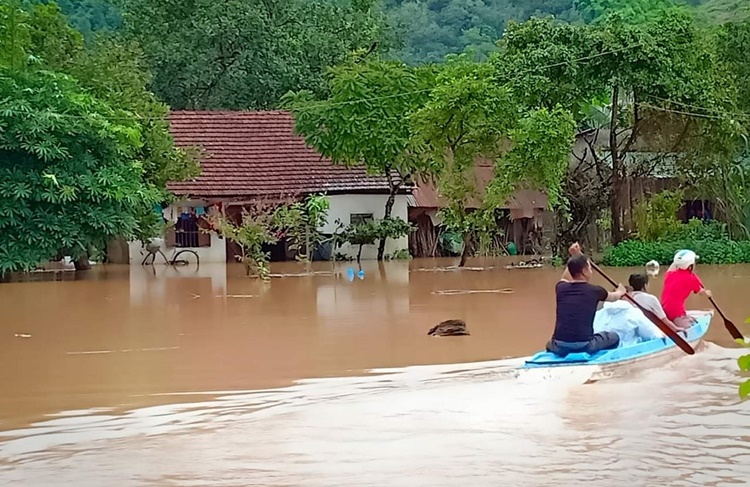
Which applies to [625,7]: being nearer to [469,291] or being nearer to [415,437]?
[469,291]

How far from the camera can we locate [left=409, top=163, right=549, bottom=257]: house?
34438 millimetres

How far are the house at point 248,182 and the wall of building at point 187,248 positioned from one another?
0.03 metres

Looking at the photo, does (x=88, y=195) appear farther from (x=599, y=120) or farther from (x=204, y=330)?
(x=599, y=120)

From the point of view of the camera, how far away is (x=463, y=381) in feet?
33.4

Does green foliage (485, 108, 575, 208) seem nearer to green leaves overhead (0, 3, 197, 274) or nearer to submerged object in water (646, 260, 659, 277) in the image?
submerged object in water (646, 260, 659, 277)

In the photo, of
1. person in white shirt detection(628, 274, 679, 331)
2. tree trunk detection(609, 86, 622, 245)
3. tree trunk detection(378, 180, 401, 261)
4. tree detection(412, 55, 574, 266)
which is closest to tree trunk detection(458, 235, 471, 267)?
tree detection(412, 55, 574, 266)

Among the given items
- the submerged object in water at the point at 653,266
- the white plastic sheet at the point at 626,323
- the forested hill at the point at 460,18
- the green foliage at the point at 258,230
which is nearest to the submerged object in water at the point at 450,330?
the white plastic sheet at the point at 626,323

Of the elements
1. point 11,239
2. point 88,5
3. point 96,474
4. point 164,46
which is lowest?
point 96,474

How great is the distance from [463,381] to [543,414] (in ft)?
4.94

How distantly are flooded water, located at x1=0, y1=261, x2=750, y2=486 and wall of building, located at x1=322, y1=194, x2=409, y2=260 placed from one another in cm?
1591

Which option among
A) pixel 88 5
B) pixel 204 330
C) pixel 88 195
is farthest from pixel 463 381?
pixel 88 5

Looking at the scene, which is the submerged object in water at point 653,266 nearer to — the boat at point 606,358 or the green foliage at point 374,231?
the boat at point 606,358

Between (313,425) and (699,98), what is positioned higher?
(699,98)

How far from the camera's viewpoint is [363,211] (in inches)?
1292
